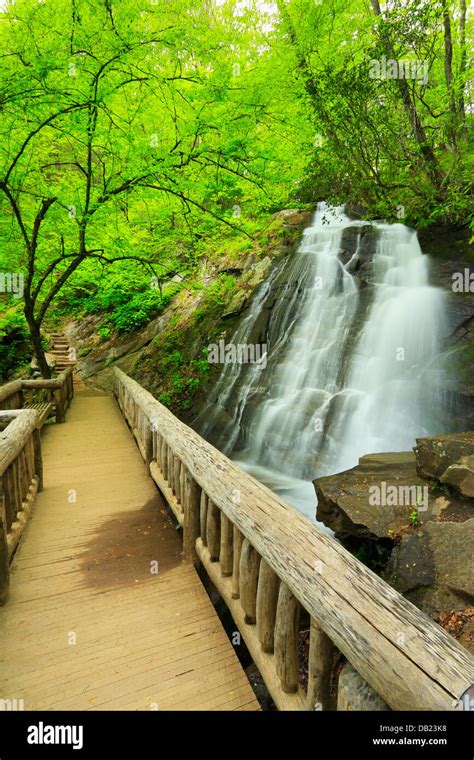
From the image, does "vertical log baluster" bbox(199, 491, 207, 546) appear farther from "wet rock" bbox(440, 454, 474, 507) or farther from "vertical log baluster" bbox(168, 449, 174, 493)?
"wet rock" bbox(440, 454, 474, 507)

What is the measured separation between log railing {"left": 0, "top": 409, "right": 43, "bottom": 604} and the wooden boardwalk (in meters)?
0.24

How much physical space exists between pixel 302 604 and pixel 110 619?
6.05ft

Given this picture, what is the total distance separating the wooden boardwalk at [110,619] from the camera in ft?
8.02

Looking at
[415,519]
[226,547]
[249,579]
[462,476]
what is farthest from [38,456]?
[462,476]

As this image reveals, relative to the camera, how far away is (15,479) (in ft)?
13.4

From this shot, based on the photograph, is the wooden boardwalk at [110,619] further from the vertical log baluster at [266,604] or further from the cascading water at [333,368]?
the cascading water at [333,368]

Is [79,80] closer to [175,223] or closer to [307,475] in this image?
[175,223]

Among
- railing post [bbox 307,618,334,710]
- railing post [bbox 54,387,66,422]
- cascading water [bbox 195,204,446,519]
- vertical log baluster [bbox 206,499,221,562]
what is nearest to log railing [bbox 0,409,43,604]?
vertical log baluster [bbox 206,499,221,562]

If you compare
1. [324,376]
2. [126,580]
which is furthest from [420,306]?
[126,580]

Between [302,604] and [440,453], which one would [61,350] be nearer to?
[440,453]

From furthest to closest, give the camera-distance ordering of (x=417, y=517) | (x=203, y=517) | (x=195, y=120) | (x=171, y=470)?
(x=195, y=120)
(x=171, y=470)
(x=417, y=517)
(x=203, y=517)
